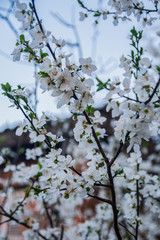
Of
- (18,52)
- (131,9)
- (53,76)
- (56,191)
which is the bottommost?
(56,191)

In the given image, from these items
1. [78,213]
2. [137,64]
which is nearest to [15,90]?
[137,64]

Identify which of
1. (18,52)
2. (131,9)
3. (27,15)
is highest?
(131,9)

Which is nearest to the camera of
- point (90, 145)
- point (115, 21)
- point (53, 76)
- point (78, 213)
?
point (53, 76)

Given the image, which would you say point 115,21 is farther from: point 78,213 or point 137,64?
point 78,213

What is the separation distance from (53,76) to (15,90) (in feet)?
1.03

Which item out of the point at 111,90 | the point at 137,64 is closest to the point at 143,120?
the point at 111,90

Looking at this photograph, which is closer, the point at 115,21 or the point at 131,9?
the point at 131,9

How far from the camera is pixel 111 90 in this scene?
100 centimetres

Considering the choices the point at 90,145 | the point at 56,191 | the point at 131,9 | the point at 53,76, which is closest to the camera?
the point at 53,76

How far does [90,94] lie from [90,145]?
0.34 m

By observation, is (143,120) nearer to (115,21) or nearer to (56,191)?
(56,191)

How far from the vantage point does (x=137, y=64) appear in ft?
3.82

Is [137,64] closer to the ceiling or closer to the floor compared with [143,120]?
closer to the ceiling

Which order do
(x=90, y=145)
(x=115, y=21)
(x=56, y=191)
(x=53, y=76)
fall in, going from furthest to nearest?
(x=115, y=21), (x=90, y=145), (x=56, y=191), (x=53, y=76)
